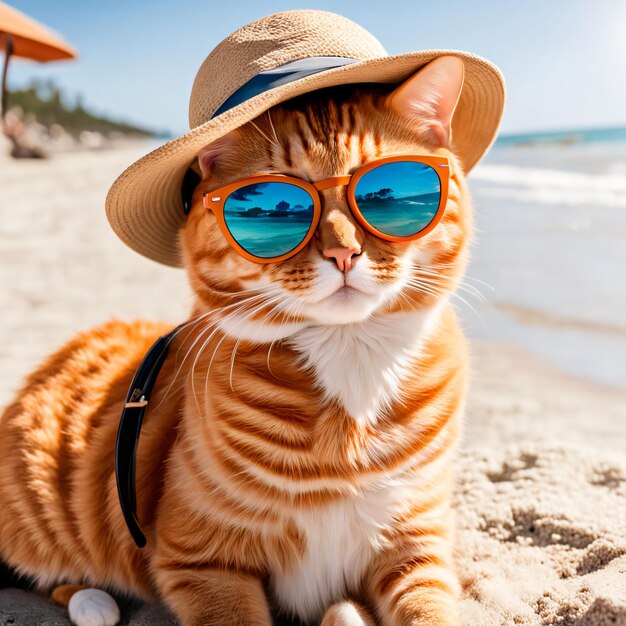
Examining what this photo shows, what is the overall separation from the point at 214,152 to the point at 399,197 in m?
0.42

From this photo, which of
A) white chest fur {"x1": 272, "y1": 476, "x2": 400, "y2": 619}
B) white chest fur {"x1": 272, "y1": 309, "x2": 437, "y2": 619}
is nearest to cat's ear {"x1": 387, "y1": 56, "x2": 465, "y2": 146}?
white chest fur {"x1": 272, "y1": 309, "x2": 437, "y2": 619}

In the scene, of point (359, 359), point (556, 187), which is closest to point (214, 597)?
point (359, 359)

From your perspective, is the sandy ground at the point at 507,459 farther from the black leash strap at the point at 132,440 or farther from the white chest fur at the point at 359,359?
the white chest fur at the point at 359,359

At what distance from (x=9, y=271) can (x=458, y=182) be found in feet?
16.9

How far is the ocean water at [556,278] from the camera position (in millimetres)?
3951

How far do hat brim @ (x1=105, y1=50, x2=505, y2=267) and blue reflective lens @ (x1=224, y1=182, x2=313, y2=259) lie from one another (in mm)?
132

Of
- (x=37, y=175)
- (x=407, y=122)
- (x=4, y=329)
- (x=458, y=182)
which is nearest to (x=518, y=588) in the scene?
(x=458, y=182)

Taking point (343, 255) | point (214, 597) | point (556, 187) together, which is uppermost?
point (343, 255)

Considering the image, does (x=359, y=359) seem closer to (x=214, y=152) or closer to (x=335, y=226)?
(x=335, y=226)

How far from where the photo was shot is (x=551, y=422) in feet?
10.2

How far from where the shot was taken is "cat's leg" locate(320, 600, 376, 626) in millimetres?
1416

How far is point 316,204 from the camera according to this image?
1.33 meters

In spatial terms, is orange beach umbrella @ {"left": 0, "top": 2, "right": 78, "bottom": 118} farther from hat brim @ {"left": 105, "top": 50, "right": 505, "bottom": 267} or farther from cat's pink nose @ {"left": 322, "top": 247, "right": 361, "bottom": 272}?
cat's pink nose @ {"left": 322, "top": 247, "right": 361, "bottom": 272}

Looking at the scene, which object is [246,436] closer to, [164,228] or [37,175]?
[164,228]
